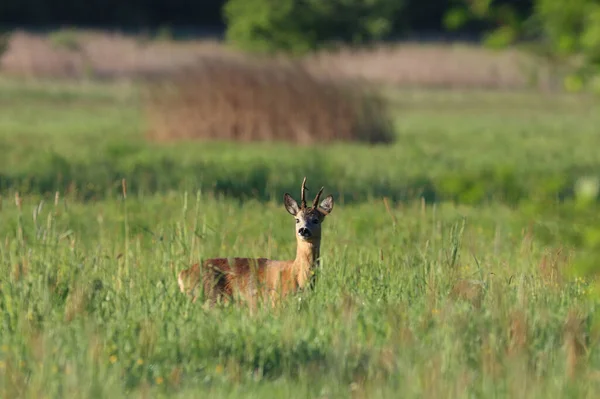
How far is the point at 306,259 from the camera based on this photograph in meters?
8.46

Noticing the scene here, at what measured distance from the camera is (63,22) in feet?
253

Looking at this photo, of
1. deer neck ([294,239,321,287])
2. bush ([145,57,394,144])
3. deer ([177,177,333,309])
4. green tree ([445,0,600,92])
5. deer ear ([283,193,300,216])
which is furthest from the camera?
bush ([145,57,394,144])

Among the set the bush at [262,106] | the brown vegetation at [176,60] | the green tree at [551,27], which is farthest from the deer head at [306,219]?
the brown vegetation at [176,60]

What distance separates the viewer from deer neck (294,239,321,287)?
8.30 m

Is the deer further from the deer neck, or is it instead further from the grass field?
the grass field

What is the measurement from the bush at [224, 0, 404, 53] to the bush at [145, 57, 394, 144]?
62.8ft

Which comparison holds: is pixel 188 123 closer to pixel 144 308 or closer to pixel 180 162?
pixel 180 162

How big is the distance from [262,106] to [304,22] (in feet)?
69.4

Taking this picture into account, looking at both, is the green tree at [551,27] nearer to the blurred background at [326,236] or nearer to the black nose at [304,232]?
the blurred background at [326,236]

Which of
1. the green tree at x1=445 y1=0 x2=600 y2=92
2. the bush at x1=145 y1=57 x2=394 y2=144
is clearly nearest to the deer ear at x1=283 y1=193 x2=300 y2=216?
the green tree at x1=445 y1=0 x2=600 y2=92

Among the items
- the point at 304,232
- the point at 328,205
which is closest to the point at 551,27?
the point at 304,232

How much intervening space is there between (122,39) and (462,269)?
5951 centimetres

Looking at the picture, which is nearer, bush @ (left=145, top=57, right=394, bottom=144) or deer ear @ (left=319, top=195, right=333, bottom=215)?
deer ear @ (left=319, top=195, right=333, bottom=215)

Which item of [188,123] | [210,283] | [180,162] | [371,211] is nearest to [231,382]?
[210,283]
